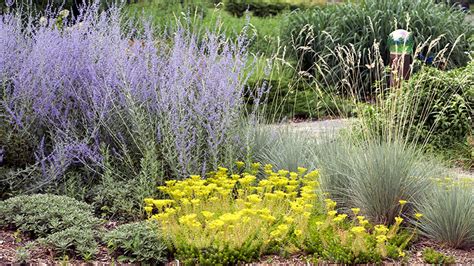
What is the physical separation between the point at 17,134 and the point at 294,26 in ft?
23.9

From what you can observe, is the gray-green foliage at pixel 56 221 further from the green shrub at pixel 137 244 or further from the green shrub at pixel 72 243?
the green shrub at pixel 137 244

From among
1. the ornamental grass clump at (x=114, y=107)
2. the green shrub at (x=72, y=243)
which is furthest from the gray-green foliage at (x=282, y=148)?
the green shrub at (x=72, y=243)

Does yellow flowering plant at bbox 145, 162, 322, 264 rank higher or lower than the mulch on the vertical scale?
higher

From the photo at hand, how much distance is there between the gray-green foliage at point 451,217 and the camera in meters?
4.68

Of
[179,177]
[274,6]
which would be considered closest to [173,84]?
[179,177]

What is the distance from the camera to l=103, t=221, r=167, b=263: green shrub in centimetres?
436

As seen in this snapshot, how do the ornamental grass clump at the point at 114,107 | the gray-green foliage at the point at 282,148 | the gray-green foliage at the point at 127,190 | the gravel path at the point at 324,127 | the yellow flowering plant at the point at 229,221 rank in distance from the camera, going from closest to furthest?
the yellow flowering plant at the point at 229,221, the gray-green foliage at the point at 127,190, the ornamental grass clump at the point at 114,107, the gray-green foliage at the point at 282,148, the gravel path at the point at 324,127

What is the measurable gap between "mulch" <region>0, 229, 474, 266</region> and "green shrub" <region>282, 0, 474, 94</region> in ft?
20.5

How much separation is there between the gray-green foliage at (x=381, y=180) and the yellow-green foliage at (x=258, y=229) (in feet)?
0.57

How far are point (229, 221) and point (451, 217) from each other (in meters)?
1.46

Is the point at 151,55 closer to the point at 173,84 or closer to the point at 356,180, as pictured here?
the point at 173,84

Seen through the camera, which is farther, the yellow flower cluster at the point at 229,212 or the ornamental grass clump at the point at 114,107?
the ornamental grass clump at the point at 114,107

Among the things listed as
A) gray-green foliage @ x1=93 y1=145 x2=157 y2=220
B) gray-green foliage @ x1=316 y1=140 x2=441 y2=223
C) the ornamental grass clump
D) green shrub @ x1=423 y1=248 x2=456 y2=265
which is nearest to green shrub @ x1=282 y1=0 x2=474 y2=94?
the ornamental grass clump

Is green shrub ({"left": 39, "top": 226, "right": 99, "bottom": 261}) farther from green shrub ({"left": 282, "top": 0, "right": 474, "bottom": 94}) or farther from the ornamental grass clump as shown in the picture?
green shrub ({"left": 282, "top": 0, "right": 474, "bottom": 94})
